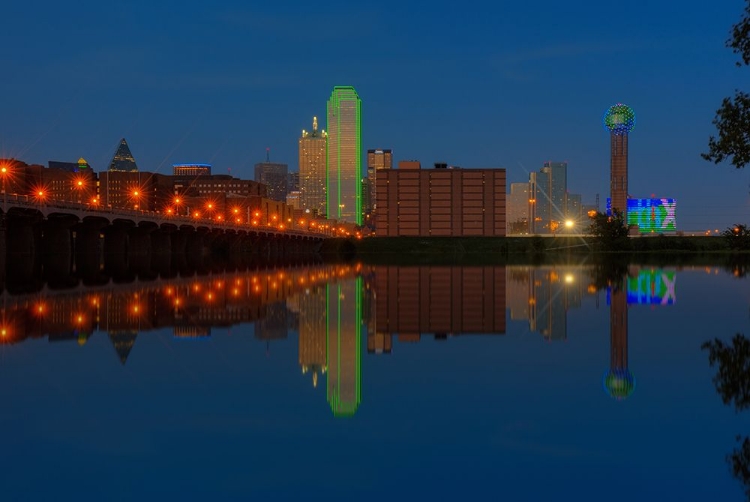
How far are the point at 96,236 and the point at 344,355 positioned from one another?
9068 cm

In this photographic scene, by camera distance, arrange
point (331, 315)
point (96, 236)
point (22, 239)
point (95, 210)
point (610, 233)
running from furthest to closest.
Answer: point (610, 233) → point (96, 236) → point (22, 239) → point (95, 210) → point (331, 315)

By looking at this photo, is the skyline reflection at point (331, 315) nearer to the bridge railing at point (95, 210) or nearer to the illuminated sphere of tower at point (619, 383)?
the illuminated sphere of tower at point (619, 383)

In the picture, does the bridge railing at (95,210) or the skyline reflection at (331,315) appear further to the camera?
the bridge railing at (95,210)

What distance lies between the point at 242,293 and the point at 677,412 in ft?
93.1

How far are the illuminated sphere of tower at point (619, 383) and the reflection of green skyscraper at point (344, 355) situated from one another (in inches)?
180

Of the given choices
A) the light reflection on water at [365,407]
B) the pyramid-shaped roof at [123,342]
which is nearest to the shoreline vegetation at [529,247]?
the light reflection on water at [365,407]

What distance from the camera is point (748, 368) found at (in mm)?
14648

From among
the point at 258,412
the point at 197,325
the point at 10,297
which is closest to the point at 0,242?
the point at 10,297

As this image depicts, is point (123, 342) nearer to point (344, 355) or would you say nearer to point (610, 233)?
point (344, 355)

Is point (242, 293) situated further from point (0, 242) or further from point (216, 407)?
point (0, 242)

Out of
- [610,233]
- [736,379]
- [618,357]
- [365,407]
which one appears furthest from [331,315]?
[610,233]

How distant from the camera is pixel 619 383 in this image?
13688 millimetres

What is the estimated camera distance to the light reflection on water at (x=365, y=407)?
27.7 ft

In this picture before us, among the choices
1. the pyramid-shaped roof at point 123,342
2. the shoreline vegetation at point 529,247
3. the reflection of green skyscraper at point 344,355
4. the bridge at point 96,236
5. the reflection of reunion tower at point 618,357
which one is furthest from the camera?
the shoreline vegetation at point 529,247
